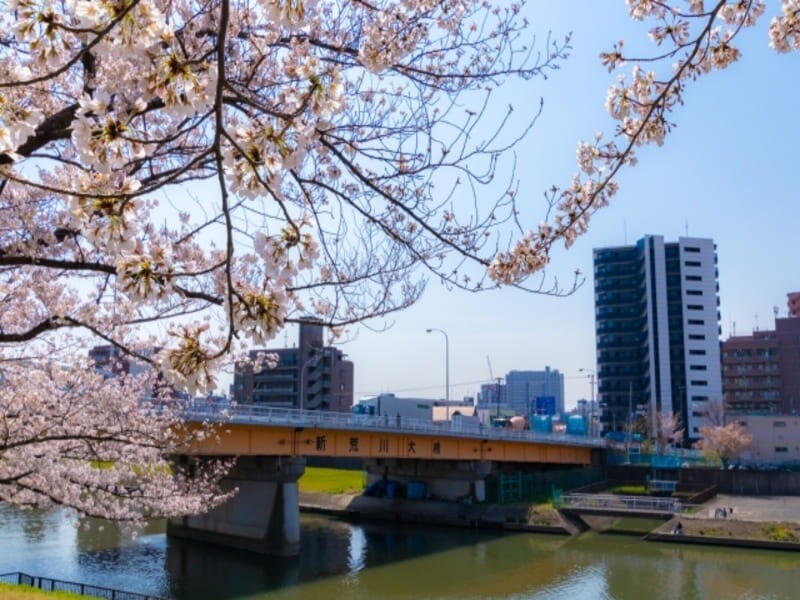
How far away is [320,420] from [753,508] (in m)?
21.9

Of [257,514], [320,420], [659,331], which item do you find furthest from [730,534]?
[659,331]

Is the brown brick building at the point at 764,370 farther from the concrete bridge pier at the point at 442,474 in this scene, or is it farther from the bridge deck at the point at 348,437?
the concrete bridge pier at the point at 442,474

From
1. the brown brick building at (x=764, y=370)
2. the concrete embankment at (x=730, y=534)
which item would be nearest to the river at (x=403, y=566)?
the concrete embankment at (x=730, y=534)

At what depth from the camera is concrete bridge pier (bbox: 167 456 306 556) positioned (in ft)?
88.3

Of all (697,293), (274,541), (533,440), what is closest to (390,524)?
(533,440)

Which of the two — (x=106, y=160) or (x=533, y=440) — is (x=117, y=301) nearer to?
(x=106, y=160)

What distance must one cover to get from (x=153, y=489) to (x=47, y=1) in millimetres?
17819

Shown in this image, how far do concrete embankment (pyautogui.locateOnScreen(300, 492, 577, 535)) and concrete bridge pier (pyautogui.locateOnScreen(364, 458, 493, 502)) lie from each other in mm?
1148

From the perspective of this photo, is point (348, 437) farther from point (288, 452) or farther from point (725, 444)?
point (725, 444)

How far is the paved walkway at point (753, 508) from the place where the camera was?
30859mm

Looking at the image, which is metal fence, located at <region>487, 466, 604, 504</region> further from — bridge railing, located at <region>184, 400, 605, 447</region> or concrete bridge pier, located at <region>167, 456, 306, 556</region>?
concrete bridge pier, located at <region>167, 456, 306, 556</region>

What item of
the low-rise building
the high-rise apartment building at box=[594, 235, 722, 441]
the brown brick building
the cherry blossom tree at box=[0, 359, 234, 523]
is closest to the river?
the cherry blossom tree at box=[0, 359, 234, 523]

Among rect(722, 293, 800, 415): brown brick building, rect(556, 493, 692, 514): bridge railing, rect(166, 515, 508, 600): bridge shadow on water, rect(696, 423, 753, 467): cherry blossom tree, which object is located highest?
rect(722, 293, 800, 415): brown brick building

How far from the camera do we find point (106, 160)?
9.27 ft
